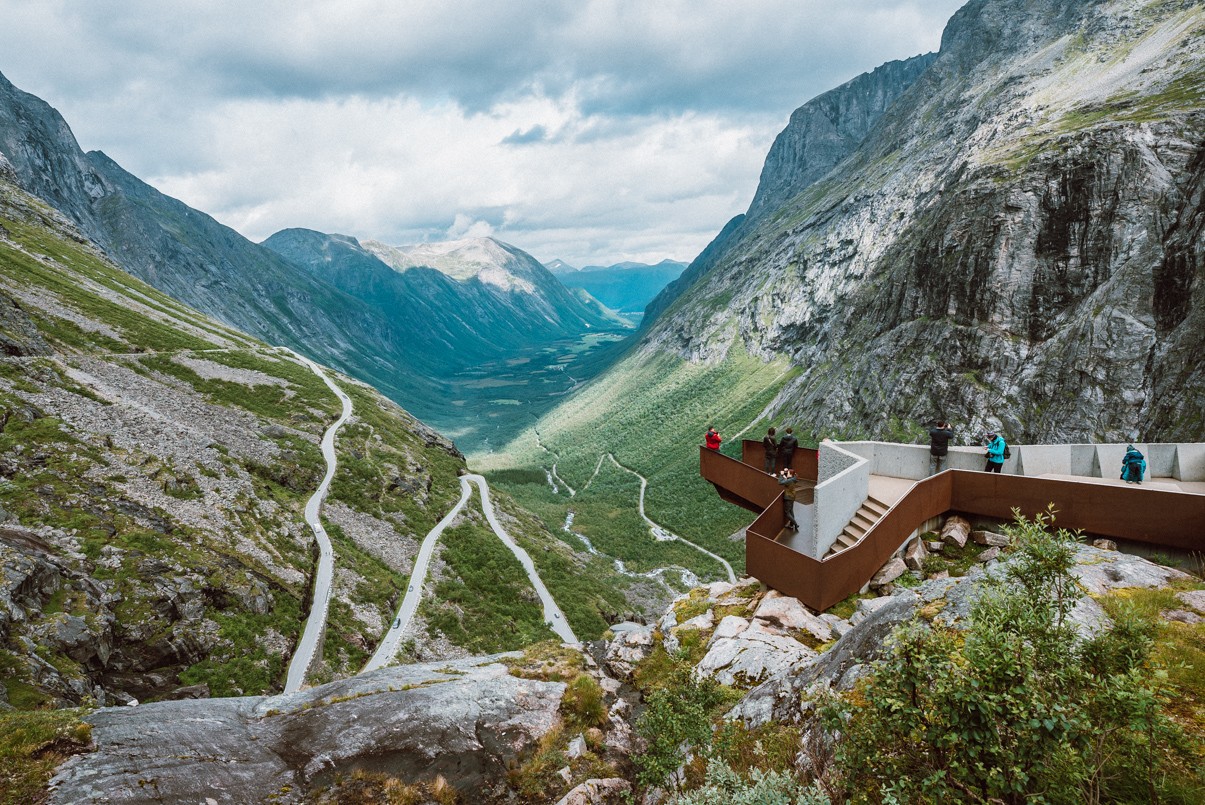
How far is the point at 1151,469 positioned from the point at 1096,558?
32.2 ft

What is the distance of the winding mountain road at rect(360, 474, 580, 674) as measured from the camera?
38.1m

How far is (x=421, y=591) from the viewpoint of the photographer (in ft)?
154

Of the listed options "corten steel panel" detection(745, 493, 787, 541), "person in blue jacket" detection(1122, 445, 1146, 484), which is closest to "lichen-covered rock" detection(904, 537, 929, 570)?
"corten steel panel" detection(745, 493, 787, 541)

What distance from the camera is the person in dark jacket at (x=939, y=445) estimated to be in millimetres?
18547

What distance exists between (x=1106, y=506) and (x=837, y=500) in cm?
680

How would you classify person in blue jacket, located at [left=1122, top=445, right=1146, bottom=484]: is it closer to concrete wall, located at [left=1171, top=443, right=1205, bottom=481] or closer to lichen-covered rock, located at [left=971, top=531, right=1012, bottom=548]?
concrete wall, located at [left=1171, top=443, right=1205, bottom=481]

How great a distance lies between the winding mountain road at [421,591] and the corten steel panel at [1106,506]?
1152 inches

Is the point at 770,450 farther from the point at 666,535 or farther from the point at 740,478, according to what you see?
the point at 666,535

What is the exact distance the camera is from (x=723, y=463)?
22375mm

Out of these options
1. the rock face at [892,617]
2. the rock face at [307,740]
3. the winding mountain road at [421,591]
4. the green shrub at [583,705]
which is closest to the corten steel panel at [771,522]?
the rock face at [892,617]

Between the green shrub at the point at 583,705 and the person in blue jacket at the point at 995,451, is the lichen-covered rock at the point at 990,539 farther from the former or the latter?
the green shrub at the point at 583,705

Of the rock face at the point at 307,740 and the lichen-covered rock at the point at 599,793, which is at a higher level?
the rock face at the point at 307,740

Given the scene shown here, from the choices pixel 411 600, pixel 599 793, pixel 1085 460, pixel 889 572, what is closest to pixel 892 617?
pixel 889 572

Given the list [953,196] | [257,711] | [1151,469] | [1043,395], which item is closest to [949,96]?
[953,196]
